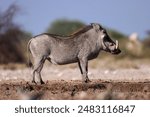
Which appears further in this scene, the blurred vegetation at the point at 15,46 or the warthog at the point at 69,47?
the blurred vegetation at the point at 15,46

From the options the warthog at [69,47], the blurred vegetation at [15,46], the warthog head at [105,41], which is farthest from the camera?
the blurred vegetation at [15,46]

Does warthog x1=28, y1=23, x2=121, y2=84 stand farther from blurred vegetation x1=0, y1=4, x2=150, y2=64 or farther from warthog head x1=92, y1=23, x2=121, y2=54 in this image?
blurred vegetation x1=0, y1=4, x2=150, y2=64

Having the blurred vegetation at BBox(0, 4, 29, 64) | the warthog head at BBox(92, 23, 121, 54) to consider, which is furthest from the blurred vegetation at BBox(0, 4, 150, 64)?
the warthog head at BBox(92, 23, 121, 54)

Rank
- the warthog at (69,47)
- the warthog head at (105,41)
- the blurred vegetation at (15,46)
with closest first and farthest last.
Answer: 1. the warthog at (69,47)
2. the warthog head at (105,41)
3. the blurred vegetation at (15,46)

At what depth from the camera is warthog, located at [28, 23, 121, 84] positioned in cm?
Answer: 1484

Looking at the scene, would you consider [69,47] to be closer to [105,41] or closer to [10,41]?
[105,41]

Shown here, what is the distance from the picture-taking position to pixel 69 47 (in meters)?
15.0

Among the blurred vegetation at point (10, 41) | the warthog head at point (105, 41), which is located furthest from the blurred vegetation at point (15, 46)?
the warthog head at point (105, 41)

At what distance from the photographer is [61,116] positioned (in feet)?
33.1

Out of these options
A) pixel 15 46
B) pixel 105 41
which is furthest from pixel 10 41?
pixel 105 41

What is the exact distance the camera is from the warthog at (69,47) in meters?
14.8

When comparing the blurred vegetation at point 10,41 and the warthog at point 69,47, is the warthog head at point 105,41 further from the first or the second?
the blurred vegetation at point 10,41

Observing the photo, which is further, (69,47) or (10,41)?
(10,41)

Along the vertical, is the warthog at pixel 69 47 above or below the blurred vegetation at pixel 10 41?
above
